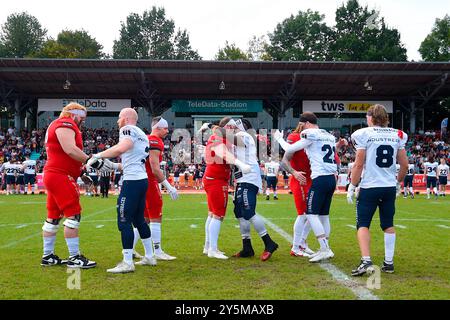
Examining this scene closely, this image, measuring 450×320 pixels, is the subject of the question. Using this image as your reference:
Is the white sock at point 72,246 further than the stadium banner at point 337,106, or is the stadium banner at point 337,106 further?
the stadium banner at point 337,106

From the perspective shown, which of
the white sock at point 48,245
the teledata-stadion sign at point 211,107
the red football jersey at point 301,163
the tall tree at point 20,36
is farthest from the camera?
the tall tree at point 20,36

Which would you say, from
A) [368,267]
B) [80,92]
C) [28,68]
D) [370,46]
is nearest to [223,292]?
[368,267]

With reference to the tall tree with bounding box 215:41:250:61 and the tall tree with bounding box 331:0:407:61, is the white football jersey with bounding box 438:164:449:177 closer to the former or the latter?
the tall tree with bounding box 331:0:407:61

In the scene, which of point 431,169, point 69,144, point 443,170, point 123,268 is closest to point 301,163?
point 123,268

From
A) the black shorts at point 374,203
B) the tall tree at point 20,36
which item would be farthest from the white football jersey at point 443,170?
the tall tree at point 20,36

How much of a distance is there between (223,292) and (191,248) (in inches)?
122

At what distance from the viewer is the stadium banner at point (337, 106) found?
39.4m

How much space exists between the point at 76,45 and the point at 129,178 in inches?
2640

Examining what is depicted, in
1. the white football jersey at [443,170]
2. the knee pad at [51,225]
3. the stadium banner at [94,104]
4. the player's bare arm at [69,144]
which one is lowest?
the knee pad at [51,225]

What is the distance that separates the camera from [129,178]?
6.08 meters

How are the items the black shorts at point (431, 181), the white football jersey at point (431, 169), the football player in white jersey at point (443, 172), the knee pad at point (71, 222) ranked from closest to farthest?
the knee pad at point (71, 222) → the black shorts at point (431, 181) → the white football jersey at point (431, 169) → the football player in white jersey at point (443, 172)

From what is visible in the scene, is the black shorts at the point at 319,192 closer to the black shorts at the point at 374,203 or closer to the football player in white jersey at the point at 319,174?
the football player in white jersey at the point at 319,174

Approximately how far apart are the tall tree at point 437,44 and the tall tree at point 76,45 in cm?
4545
